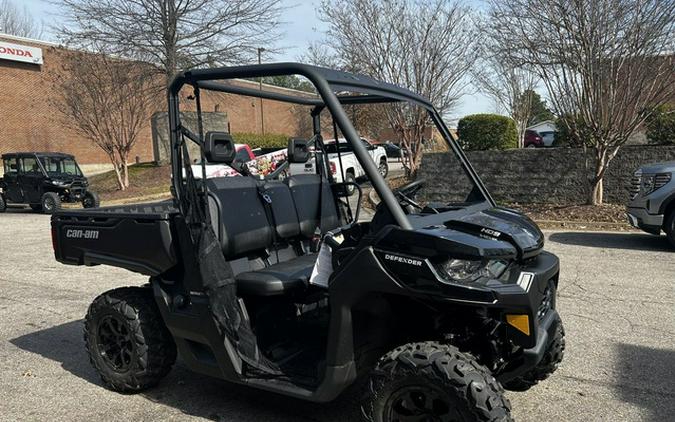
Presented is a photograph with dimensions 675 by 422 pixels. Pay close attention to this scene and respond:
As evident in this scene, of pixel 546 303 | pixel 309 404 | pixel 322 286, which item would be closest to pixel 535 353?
pixel 546 303

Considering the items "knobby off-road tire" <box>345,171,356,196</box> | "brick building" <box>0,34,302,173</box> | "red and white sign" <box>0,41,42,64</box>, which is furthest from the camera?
"brick building" <box>0,34,302,173</box>

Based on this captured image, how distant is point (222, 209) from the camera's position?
148 inches

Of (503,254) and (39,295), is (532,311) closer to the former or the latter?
(503,254)

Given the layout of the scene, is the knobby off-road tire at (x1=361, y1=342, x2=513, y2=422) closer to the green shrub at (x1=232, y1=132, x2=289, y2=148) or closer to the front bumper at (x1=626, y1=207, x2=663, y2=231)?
the front bumper at (x1=626, y1=207, x2=663, y2=231)

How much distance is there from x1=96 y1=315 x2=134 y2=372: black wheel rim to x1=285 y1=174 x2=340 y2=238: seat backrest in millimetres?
1524

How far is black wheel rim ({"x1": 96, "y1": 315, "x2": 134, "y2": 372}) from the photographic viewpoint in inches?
153

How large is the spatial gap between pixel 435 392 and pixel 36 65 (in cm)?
3372

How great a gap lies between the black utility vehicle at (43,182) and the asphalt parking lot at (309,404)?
34.8ft

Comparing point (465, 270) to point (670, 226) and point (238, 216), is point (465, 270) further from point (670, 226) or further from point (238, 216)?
point (670, 226)

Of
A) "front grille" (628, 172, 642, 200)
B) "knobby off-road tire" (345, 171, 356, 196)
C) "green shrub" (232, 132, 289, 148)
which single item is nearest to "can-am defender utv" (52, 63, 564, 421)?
"knobby off-road tire" (345, 171, 356, 196)

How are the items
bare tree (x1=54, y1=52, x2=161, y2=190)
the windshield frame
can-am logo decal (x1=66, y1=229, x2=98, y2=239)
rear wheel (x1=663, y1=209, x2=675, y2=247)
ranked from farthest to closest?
bare tree (x1=54, y1=52, x2=161, y2=190) < the windshield frame < rear wheel (x1=663, y1=209, x2=675, y2=247) < can-am logo decal (x1=66, y1=229, x2=98, y2=239)

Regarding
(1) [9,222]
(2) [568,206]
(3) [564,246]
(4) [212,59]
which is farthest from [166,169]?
(3) [564,246]

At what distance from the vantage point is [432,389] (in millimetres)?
2625

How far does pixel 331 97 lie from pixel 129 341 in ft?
7.65
